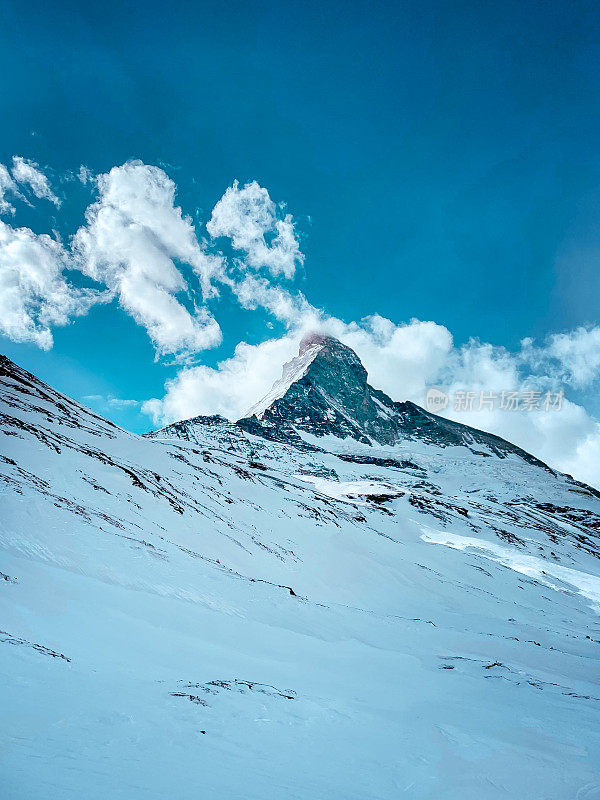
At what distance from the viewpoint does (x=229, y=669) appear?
675cm

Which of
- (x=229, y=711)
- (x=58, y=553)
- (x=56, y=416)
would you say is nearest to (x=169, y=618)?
(x=58, y=553)

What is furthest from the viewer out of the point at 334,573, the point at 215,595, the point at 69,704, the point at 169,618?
the point at 334,573

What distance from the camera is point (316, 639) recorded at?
10.9 m

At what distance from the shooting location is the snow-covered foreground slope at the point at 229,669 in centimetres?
357

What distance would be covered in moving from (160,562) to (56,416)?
2698cm

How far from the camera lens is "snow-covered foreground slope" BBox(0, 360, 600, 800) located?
357cm

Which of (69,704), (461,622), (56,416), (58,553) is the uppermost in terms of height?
(56,416)

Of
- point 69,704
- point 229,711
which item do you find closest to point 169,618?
point 229,711

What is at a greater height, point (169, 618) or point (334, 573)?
point (334, 573)

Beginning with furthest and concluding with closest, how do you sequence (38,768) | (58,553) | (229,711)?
(58,553) → (229,711) → (38,768)

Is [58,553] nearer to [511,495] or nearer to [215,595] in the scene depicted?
[215,595]

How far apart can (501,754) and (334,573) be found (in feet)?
78.8

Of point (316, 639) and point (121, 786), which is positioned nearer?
point (121, 786)

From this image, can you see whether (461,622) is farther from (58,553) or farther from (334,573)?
(58,553)
